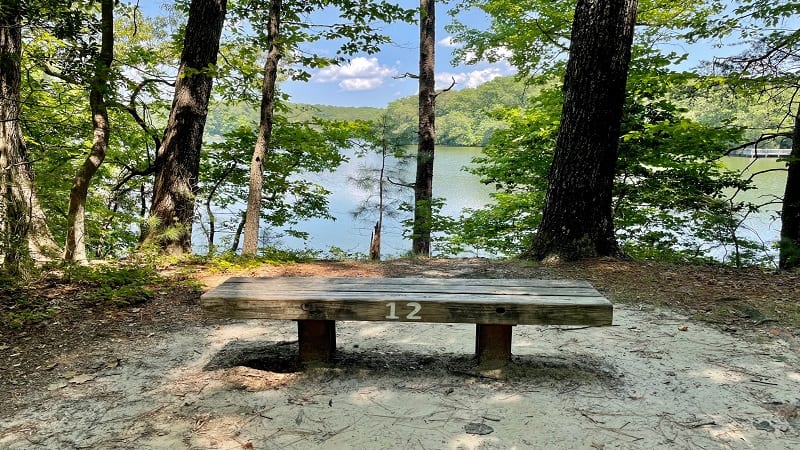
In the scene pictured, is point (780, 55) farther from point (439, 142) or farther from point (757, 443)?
point (439, 142)

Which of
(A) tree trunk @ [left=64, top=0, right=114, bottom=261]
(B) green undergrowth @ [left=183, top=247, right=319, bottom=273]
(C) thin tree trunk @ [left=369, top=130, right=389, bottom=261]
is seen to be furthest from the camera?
(C) thin tree trunk @ [left=369, top=130, right=389, bottom=261]

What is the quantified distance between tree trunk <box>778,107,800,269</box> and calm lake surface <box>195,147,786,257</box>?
0.32 metres

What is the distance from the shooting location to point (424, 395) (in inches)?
97.7

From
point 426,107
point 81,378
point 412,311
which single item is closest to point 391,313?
point 412,311

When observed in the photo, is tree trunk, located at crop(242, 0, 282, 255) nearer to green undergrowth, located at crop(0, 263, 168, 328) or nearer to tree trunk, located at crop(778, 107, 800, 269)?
green undergrowth, located at crop(0, 263, 168, 328)

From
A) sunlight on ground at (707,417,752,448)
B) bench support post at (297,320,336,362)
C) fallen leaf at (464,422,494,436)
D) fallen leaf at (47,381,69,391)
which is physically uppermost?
bench support post at (297,320,336,362)

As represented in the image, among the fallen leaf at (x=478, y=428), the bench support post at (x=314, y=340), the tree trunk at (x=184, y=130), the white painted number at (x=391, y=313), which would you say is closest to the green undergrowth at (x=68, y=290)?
the tree trunk at (x=184, y=130)

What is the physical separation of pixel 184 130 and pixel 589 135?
4.94m

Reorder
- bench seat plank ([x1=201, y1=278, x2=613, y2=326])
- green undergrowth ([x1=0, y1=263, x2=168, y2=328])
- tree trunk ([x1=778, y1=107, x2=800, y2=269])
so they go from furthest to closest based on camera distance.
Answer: tree trunk ([x1=778, y1=107, x2=800, y2=269]) → green undergrowth ([x1=0, y1=263, x2=168, y2=328]) → bench seat plank ([x1=201, y1=278, x2=613, y2=326])

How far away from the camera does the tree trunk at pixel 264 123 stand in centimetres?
589

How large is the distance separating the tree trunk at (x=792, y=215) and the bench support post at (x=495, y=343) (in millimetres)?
5740

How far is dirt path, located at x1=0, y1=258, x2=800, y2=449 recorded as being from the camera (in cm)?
208

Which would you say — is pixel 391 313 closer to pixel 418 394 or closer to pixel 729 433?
pixel 418 394

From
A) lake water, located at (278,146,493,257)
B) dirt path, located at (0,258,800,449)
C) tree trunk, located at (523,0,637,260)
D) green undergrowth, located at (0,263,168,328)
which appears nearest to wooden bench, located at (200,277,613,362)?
dirt path, located at (0,258,800,449)
